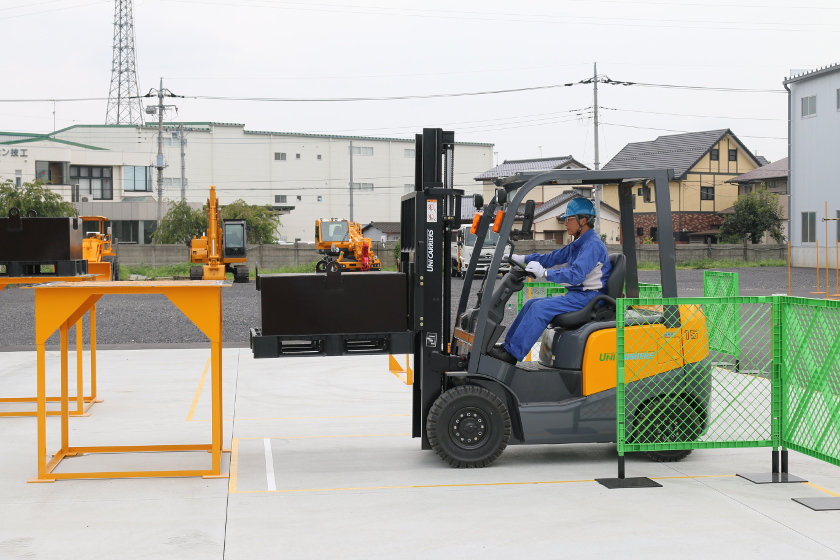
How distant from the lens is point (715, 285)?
49.1 ft

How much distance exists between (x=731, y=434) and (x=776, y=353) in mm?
790

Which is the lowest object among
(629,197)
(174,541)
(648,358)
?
(174,541)

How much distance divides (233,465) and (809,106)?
45572 millimetres

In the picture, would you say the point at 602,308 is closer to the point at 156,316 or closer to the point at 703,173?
the point at 156,316

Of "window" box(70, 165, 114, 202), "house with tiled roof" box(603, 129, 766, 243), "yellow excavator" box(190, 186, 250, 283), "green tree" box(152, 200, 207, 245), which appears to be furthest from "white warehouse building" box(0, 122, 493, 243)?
"yellow excavator" box(190, 186, 250, 283)

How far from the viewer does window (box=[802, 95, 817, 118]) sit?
46.0 meters

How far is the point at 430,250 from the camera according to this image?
7.66 meters

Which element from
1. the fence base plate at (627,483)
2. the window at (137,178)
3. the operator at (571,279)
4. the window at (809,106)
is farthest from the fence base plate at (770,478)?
the window at (137,178)

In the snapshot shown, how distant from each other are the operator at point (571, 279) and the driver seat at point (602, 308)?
0.05 meters

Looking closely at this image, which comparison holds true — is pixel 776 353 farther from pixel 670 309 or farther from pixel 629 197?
pixel 629 197

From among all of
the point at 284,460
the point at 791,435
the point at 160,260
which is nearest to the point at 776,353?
the point at 791,435

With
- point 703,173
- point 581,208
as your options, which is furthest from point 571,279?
point 703,173

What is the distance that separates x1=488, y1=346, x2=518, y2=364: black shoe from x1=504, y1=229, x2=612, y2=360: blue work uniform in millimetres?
45

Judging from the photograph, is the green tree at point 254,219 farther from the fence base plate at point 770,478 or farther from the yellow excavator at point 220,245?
the fence base plate at point 770,478
